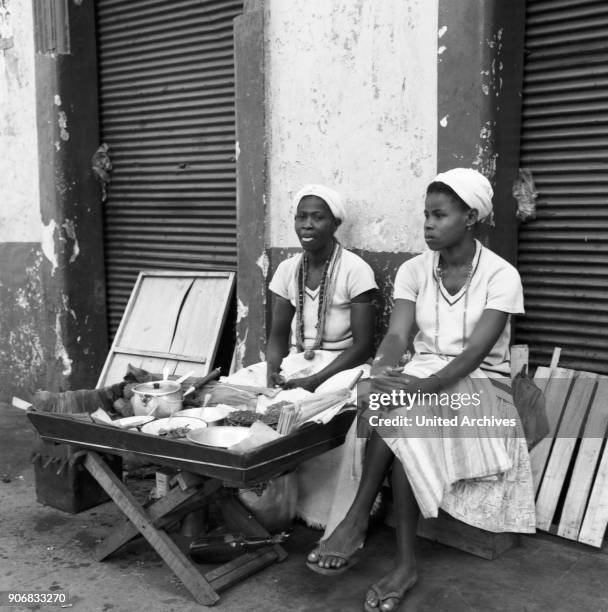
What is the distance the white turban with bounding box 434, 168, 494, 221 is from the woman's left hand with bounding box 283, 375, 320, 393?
1129 mm

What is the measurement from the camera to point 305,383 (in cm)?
364

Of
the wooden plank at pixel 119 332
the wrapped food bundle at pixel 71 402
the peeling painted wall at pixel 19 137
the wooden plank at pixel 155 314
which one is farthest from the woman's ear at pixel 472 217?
the peeling painted wall at pixel 19 137

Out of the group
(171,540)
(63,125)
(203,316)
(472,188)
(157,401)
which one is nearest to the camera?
(171,540)

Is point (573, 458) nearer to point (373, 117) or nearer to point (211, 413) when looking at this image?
point (211, 413)

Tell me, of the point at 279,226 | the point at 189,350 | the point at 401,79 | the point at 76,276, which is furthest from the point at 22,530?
the point at 401,79

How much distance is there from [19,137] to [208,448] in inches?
168

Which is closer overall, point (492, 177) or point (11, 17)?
point (492, 177)

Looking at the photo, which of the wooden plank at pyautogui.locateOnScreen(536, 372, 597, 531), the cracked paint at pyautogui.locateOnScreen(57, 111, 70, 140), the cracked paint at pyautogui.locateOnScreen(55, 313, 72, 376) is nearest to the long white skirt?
the wooden plank at pyautogui.locateOnScreen(536, 372, 597, 531)

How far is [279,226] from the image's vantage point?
4477mm

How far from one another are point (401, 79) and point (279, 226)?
1.16 metres

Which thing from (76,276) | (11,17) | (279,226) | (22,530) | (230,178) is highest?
(11,17)

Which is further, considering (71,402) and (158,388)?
(71,402)

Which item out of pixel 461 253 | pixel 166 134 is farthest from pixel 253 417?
pixel 166 134

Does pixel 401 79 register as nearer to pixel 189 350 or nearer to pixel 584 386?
pixel 584 386
